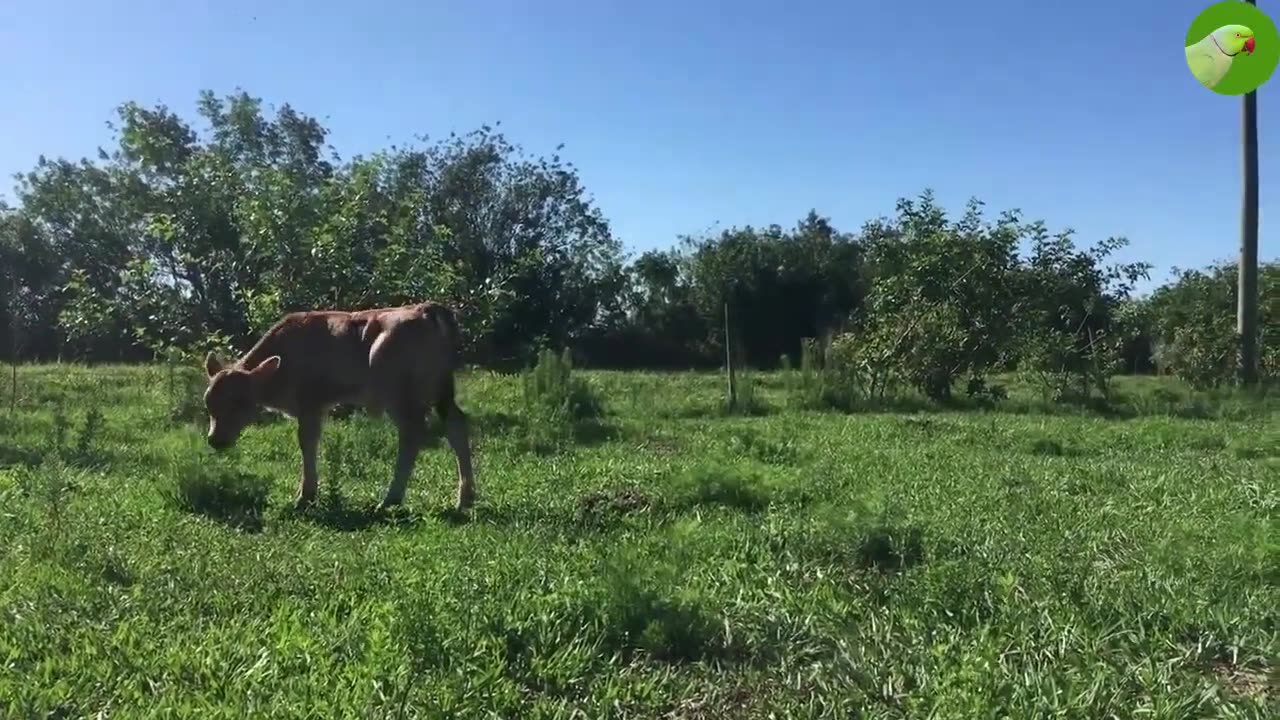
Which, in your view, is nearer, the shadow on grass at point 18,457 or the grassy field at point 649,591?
the grassy field at point 649,591

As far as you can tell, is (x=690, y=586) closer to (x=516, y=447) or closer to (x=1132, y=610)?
(x=1132, y=610)

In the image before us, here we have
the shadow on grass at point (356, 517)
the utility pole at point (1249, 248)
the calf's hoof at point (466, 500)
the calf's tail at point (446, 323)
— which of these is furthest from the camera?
the utility pole at point (1249, 248)

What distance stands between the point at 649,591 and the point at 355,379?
4.47 meters

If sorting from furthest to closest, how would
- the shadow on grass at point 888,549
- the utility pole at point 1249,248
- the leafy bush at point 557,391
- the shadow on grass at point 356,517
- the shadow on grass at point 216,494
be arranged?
1. the utility pole at point 1249,248
2. the leafy bush at point 557,391
3. the shadow on grass at point 216,494
4. the shadow on grass at point 356,517
5. the shadow on grass at point 888,549

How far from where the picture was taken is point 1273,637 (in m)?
4.39

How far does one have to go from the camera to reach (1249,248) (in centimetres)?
1947

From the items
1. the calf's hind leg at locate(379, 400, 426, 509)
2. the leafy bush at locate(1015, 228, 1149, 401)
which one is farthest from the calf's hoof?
the leafy bush at locate(1015, 228, 1149, 401)

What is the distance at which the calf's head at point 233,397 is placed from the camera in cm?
860

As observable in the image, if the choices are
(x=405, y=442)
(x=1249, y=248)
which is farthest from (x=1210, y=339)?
(x=405, y=442)

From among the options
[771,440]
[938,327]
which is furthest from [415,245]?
[938,327]

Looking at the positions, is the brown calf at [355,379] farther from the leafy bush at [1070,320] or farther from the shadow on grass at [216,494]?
the leafy bush at [1070,320]

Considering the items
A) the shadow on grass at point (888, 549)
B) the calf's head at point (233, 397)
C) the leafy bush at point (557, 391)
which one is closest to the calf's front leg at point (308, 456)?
the calf's head at point (233, 397)

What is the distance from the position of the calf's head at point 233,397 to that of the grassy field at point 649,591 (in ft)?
1.49

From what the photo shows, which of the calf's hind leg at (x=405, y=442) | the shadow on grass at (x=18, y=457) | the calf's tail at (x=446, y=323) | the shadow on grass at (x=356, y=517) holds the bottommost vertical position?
the shadow on grass at (x=356, y=517)
